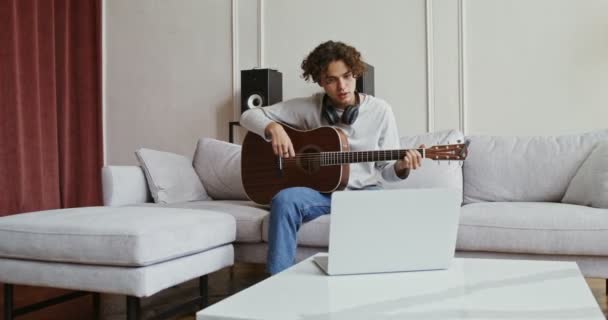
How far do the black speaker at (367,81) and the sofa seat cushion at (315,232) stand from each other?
1068mm

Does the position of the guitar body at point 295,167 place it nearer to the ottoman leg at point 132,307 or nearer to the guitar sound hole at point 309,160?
the guitar sound hole at point 309,160

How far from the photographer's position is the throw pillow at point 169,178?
273 cm

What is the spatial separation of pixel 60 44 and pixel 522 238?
319 cm

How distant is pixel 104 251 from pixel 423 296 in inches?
44.5

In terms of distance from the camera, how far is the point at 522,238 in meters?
1.98

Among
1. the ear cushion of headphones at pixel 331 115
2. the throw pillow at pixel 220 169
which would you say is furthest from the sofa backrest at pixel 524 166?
the throw pillow at pixel 220 169

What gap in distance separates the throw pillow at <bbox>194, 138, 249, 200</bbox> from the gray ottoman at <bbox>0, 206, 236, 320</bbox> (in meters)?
0.90

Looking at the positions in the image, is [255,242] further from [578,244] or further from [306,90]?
[306,90]

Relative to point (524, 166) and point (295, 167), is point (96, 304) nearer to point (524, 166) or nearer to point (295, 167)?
point (295, 167)

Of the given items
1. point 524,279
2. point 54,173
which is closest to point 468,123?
point 524,279

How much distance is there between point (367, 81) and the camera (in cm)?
311

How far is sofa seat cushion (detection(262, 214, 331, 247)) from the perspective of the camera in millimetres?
2160

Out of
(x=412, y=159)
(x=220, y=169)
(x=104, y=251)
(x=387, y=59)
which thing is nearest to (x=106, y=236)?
(x=104, y=251)

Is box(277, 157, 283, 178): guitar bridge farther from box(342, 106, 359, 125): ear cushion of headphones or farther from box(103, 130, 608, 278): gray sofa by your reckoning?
box(342, 106, 359, 125): ear cushion of headphones
